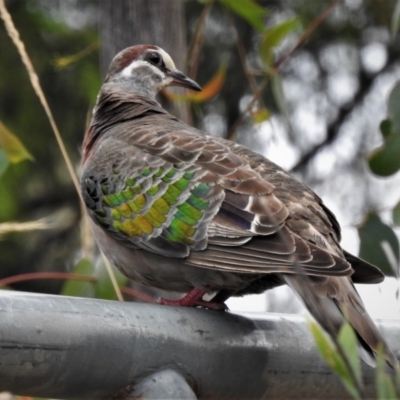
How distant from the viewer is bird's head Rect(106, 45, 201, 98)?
393 cm

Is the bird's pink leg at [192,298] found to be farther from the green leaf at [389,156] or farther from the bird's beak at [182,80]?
the bird's beak at [182,80]

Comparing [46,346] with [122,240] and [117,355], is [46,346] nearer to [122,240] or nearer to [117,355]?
[117,355]

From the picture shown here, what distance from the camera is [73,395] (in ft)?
5.40

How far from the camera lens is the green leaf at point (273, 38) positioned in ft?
11.8

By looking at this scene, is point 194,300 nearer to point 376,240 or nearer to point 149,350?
point 376,240

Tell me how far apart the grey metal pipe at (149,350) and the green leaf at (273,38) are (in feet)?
5.56

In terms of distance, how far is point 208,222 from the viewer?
2861mm

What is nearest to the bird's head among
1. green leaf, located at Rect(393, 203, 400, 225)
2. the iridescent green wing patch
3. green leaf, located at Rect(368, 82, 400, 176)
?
the iridescent green wing patch

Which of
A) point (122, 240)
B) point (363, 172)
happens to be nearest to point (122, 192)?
point (122, 240)

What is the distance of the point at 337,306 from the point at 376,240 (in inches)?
36.3

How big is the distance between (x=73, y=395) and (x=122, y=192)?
1.59m

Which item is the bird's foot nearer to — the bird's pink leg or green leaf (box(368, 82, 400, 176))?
the bird's pink leg

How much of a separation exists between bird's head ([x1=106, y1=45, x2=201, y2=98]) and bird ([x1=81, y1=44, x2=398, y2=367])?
41cm

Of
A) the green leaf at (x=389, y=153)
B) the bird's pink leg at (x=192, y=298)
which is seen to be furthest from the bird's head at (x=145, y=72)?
the bird's pink leg at (x=192, y=298)
